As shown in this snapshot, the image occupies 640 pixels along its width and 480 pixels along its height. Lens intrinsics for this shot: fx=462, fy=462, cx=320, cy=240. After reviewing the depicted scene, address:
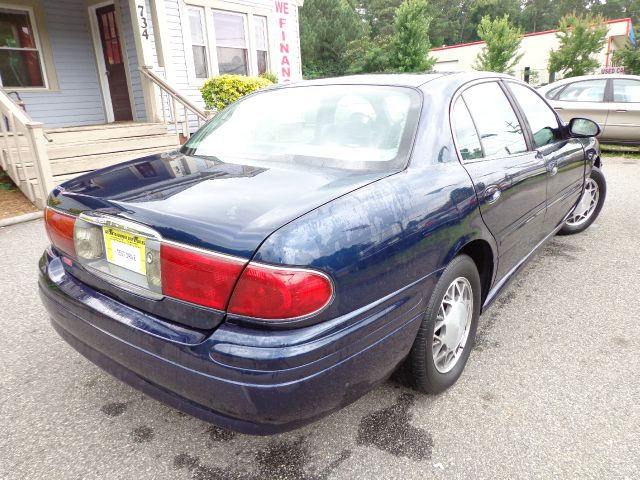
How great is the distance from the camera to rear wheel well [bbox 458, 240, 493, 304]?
2.29 m

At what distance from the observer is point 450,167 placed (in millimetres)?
2086

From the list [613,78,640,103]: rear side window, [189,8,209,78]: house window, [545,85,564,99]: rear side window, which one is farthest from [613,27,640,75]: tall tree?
Answer: [189,8,209,78]: house window

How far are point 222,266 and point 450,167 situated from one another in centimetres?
117

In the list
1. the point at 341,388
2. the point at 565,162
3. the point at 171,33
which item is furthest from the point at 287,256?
the point at 171,33

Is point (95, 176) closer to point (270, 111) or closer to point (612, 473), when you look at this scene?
point (270, 111)

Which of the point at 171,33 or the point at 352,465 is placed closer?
the point at 352,465

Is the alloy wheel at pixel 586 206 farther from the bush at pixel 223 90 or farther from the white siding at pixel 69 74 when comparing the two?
the white siding at pixel 69 74

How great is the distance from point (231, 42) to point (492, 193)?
10366mm

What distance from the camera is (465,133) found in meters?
2.30

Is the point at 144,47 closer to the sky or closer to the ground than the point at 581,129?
closer to the sky

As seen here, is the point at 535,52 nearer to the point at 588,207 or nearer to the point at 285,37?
the point at 285,37

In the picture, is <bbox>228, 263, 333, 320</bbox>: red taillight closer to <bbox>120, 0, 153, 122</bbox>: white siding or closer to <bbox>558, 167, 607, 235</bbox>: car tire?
<bbox>558, 167, 607, 235</bbox>: car tire

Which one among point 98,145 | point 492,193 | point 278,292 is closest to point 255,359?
point 278,292

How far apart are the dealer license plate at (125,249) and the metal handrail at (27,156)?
461 cm
